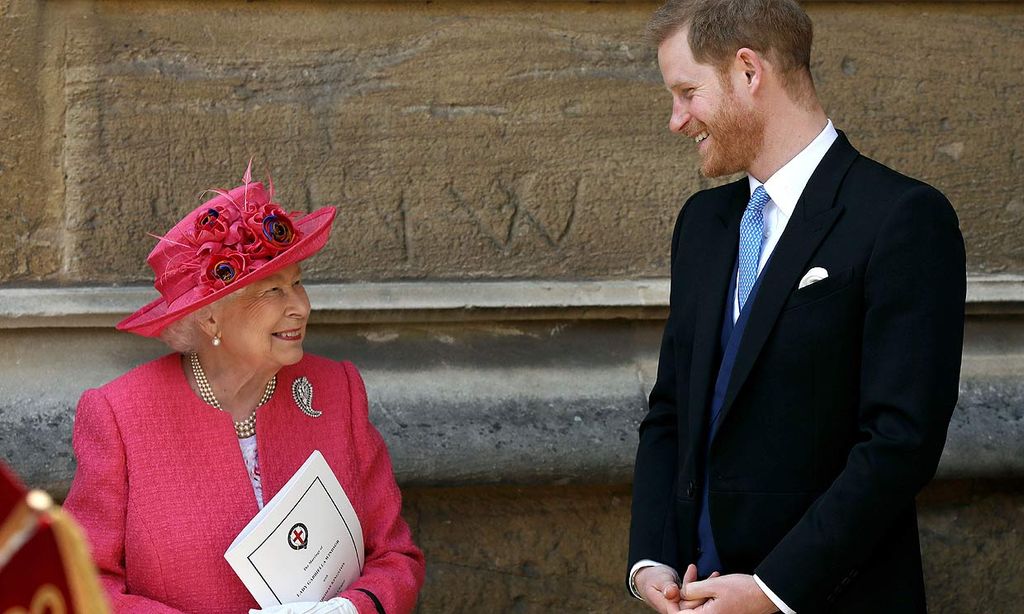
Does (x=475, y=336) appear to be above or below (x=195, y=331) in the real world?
below

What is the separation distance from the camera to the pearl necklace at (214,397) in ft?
8.37

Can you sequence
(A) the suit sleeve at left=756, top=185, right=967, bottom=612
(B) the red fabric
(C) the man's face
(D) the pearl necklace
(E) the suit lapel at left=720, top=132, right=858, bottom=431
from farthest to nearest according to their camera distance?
(D) the pearl necklace, (C) the man's face, (E) the suit lapel at left=720, top=132, right=858, bottom=431, (A) the suit sleeve at left=756, top=185, right=967, bottom=612, (B) the red fabric

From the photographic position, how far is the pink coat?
2.42 meters

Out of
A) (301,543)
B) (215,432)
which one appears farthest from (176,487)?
(301,543)

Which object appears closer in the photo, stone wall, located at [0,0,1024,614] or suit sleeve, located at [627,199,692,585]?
suit sleeve, located at [627,199,692,585]

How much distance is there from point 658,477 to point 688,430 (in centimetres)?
18

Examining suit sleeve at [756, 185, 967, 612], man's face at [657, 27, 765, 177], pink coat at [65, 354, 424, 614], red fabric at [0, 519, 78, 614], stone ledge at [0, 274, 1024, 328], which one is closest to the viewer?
red fabric at [0, 519, 78, 614]

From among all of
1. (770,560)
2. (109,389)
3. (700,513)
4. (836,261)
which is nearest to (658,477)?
(700,513)

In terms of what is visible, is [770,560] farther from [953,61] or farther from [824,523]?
[953,61]

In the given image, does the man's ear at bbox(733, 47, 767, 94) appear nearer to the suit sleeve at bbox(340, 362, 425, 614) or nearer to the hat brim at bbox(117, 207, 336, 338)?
the hat brim at bbox(117, 207, 336, 338)

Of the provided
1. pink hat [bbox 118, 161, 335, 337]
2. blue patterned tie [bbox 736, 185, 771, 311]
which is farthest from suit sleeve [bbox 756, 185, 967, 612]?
pink hat [bbox 118, 161, 335, 337]

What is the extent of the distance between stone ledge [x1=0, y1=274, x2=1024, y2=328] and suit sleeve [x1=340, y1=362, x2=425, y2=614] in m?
0.80

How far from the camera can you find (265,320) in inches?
98.4

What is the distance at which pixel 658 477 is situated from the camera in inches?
99.3
